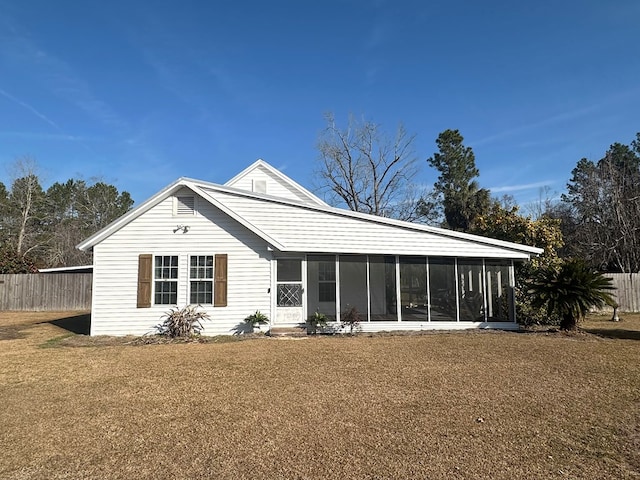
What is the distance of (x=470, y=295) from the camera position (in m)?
13.3

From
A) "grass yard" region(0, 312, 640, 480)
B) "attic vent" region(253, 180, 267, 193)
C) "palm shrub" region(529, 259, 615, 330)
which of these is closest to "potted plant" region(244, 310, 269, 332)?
"grass yard" region(0, 312, 640, 480)

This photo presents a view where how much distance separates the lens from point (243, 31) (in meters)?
14.6

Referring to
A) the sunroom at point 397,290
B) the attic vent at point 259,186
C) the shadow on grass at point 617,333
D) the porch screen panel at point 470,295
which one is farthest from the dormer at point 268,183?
the shadow on grass at point 617,333

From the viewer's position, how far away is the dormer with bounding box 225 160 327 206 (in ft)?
60.3

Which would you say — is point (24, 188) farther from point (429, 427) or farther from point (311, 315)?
point (429, 427)

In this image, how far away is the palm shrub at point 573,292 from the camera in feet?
38.3

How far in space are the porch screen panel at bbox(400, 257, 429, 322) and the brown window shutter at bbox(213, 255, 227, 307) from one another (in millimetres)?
5574

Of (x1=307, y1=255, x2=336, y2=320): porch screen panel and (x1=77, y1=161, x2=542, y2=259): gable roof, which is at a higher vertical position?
(x1=77, y1=161, x2=542, y2=259): gable roof

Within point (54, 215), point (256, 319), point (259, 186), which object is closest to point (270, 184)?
point (259, 186)

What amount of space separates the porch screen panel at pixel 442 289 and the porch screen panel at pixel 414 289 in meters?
0.23

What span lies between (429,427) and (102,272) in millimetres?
10873

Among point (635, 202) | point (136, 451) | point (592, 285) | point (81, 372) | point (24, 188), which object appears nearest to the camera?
point (136, 451)

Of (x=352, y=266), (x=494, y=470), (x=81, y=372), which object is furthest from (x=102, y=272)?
(x=494, y=470)

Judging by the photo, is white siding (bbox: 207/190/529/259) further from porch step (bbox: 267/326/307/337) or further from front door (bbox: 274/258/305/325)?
porch step (bbox: 267/326/307/337)
